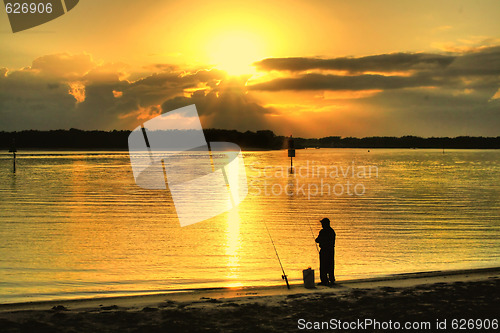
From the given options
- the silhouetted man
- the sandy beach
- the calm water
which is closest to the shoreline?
the sandy beach

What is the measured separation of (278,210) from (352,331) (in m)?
23.8

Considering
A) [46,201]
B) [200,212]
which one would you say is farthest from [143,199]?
[200,212]

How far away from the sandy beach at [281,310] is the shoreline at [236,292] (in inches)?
0.9

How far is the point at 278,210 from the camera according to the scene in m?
32.8

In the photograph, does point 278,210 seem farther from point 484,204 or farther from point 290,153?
point 290,153

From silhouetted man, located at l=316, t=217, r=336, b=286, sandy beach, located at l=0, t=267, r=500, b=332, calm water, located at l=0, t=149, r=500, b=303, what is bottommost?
calm water, located at l=0, t=149, r=500, b=303

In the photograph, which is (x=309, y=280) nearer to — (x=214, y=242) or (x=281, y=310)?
(x=281, y=310)

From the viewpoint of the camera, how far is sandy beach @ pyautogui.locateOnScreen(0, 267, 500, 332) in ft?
30.6

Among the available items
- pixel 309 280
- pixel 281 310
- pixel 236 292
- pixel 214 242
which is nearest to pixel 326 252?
pixel 309 280

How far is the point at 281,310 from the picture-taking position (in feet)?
34.0

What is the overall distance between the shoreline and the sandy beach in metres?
0.02

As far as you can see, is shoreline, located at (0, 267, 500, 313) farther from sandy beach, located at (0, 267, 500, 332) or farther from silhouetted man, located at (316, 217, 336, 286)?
silhouetted man, located at (316, 217, 336, 286)

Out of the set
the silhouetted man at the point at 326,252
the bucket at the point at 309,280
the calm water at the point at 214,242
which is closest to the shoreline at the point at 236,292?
the bucket at the point at 309,280

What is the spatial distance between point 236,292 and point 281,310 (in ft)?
7.78
